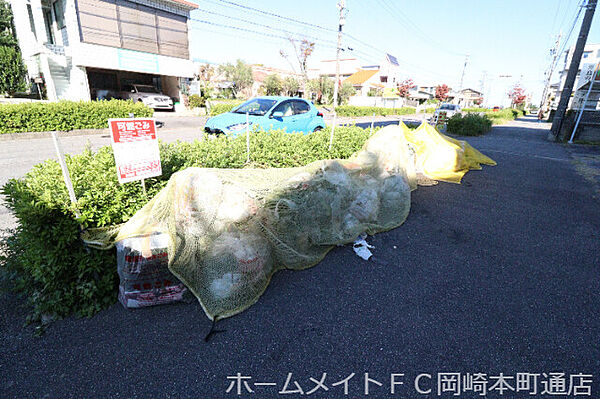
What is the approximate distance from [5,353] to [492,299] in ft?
14.2

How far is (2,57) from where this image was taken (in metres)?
17.5

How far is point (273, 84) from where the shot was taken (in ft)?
136

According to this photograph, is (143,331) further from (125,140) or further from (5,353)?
(125,140)

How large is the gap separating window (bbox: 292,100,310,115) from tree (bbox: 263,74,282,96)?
34.8 meters

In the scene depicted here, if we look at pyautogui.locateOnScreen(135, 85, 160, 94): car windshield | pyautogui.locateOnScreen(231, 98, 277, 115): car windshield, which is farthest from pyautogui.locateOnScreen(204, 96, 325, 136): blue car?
pyautogui.locateOnScreen(135, 85, 160, 94): car windshield

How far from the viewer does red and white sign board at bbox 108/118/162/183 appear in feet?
8.73

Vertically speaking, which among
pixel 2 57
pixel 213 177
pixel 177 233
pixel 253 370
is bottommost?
pixel 253 370

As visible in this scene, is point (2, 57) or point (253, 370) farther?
point (2, 57)

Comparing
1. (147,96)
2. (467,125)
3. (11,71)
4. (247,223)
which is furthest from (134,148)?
(11,71)

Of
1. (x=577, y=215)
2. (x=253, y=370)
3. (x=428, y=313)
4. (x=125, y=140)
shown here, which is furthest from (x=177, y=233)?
(x=577, y=215)

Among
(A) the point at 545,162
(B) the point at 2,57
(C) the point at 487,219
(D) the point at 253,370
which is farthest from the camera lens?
(B) the point at 2,57

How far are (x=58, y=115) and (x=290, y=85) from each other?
35498 millimetres

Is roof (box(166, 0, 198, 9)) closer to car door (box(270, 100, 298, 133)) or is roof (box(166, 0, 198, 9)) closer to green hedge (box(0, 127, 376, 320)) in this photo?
car door (box(270, 100, 298, 133))

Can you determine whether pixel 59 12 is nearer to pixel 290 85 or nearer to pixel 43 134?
pixel 43 134
